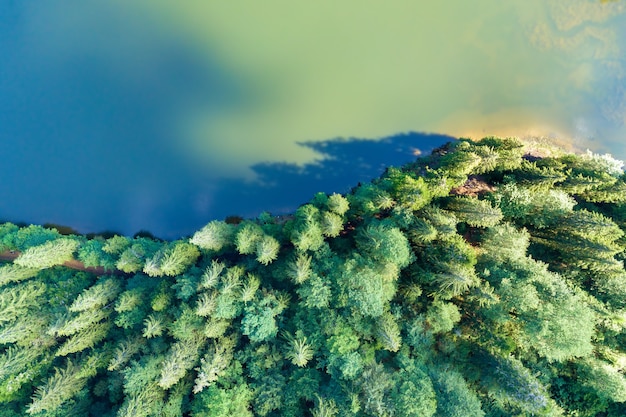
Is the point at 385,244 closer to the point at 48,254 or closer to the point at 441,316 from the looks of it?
the point at 441,316

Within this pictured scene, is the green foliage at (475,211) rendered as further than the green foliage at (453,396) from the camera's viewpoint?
Yes

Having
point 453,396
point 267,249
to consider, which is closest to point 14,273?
point 267,249

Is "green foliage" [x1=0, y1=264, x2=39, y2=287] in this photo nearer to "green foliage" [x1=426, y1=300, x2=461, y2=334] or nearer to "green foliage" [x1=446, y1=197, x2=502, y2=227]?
"green foliage" [x1=426, y1=300, x2=461, y2=334]

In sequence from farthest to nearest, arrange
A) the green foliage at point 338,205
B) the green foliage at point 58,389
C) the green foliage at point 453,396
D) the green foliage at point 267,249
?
the green foliage at point 338,205, the green foliage at point 267,249, the green foliage at point 58,389, the green foliage at point 453,396

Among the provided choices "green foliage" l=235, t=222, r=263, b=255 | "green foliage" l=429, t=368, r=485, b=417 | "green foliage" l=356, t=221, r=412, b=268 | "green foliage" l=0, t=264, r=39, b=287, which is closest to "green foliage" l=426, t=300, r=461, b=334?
"green foliage" l=429, t=368, r=485, b=417

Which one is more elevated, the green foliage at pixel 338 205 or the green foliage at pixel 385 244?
the green foliage at pixel 338 205

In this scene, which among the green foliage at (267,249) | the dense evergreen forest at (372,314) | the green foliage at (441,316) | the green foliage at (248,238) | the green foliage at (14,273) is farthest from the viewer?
the green foliage at (14,273)

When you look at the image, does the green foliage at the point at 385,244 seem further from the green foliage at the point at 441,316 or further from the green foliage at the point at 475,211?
the green foliage at the point at 475,211

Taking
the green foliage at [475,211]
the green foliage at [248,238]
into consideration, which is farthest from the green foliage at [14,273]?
the green foliage at [475,211]
